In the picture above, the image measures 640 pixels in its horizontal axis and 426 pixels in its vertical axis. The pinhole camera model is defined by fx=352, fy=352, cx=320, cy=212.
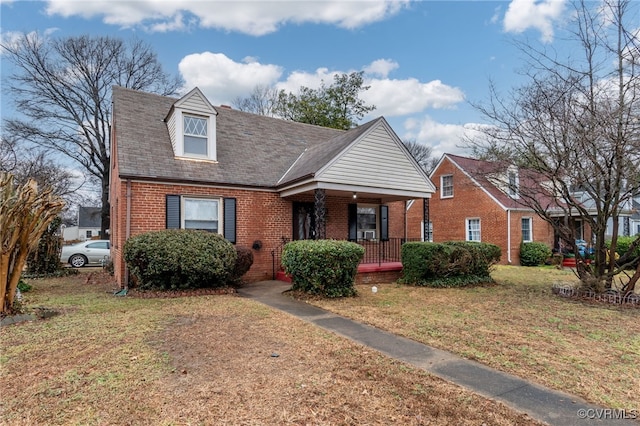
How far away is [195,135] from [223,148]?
1169 millimetres

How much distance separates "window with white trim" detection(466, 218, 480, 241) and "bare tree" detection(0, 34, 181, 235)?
25.3 m

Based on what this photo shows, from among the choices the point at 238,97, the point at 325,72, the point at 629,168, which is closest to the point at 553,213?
the point at 629,168

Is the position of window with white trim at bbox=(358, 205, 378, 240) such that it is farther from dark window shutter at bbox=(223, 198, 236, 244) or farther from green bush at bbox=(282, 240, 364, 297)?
green bush at bbox=(282, 240, 364, 297)

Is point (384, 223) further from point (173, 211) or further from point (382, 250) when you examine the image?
point (173, 211)

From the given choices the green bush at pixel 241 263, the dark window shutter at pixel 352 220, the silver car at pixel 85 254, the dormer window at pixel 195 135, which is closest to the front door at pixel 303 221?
the dark window shutter at pixel 352 220

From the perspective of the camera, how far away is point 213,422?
110 inches

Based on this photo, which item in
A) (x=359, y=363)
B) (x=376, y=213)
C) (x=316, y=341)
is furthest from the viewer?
(x=376, y=213)

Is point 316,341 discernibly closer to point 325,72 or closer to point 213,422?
point 213,422

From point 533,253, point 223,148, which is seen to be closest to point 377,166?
point 223,148

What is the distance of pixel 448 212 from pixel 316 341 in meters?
17.7

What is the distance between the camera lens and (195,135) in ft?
36.8

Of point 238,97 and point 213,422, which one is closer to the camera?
point 213,422

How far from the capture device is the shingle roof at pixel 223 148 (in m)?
10.2

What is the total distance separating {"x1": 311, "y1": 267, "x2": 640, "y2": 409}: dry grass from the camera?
3715 millimetres
